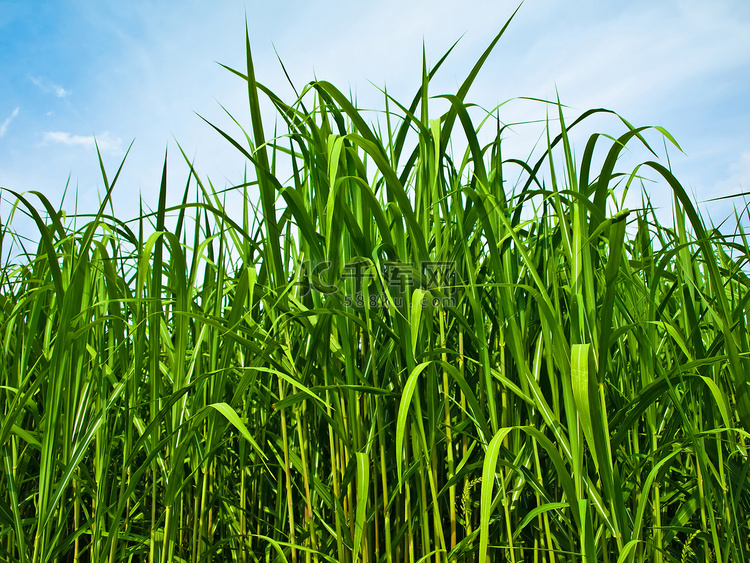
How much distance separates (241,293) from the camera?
925 millimetres

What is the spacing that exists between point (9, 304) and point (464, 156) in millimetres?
1294

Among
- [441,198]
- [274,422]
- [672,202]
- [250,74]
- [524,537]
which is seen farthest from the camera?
[274,422]

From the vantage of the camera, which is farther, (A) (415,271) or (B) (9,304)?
(B) (9,304)

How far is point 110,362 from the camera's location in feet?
3.89

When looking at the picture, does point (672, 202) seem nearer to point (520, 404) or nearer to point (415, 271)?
point (520, 404)

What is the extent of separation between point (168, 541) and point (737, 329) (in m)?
1.19

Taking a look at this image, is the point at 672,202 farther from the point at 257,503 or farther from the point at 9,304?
the point at 9,304

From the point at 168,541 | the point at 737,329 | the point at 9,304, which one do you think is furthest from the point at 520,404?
the point at 9,304

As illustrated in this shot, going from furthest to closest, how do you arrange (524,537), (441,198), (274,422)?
(274,422) < (524,537) < (441,198)

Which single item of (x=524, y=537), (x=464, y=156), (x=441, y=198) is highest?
(x=464, y=156)

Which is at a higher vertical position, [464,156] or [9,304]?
[464,156]

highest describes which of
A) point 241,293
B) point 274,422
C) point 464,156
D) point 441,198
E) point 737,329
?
point 464,156

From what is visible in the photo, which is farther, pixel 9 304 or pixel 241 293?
pixel 9 304

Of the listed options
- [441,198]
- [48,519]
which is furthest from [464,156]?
[48,519]
